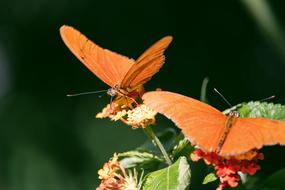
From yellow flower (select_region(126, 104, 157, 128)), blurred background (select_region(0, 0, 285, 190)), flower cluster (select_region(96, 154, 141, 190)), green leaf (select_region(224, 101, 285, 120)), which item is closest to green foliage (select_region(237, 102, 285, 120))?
green leaf (select_region(224, 101, 285, 120))

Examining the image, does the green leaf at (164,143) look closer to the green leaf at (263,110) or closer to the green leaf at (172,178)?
the green leaf at (172,178)

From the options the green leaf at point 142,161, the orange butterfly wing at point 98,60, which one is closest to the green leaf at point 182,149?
the green leaf at point 142,161

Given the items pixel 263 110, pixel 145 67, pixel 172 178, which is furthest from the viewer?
pixel 145 67

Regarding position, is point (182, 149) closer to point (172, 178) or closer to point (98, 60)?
point (172, 178)

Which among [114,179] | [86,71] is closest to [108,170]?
[114,179]

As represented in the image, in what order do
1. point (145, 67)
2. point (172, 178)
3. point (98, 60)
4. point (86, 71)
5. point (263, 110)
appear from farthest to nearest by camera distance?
1. point (86, 71)
2. point (98, 60)
3. point (145, 67)
4. point (263, 110)
5. point (172, 178)

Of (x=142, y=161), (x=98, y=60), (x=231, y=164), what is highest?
(x=98, y=60)
